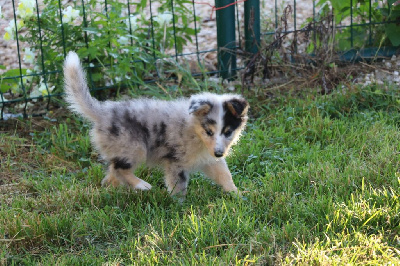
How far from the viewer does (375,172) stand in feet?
14.9

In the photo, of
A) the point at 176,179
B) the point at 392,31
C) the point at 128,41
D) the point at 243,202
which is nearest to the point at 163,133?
the point at 176,179

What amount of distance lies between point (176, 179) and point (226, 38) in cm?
308

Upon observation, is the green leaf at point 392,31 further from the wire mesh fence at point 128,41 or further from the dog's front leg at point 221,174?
the dog's front leg at point 221,174

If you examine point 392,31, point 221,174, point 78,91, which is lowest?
point 221,174

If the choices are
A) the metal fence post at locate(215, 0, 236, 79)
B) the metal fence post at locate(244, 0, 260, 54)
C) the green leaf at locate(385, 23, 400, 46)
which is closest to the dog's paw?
the metal fence post at locate(215, 0, 236, 79)

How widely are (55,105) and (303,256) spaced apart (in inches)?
164

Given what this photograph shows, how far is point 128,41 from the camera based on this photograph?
7.05 m

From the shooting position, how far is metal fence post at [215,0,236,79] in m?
7.34

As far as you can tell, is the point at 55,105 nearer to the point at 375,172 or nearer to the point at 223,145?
the point at 223,145

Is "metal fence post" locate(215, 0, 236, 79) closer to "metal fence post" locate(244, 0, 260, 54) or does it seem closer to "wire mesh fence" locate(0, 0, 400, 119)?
"wire mesh fence" locate(0, 0, 400, 119)

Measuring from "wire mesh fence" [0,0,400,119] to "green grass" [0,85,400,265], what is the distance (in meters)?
0.76

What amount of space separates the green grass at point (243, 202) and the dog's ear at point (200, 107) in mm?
618

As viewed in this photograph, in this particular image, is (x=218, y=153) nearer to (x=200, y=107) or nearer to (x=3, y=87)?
(x=200, y=107)

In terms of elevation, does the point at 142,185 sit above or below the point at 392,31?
below
